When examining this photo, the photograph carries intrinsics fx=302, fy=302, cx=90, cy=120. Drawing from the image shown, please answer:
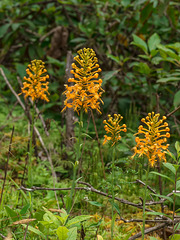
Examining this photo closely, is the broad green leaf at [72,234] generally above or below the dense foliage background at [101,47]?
below

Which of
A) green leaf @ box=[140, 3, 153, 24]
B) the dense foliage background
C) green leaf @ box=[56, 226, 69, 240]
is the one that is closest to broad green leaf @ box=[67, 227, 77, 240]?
green leaf @ box=[56, 226, 69, 240]

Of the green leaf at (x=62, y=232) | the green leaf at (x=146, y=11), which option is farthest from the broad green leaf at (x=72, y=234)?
the green leaf at (x=146, y=11)

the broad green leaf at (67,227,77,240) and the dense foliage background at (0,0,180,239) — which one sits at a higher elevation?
the dense foliage background at (0,0,180,239)

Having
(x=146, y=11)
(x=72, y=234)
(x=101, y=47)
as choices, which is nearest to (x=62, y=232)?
(x=72, y=234)

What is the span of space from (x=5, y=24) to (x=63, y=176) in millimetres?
2977

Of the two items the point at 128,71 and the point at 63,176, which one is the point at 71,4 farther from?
the point at 63,176

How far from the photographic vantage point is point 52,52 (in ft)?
16.3

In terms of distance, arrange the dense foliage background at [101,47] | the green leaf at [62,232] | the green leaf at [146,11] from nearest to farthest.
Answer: the green leaf at [62,232] < the dense foliage background at [101,47] < the green leaf at [146,11]

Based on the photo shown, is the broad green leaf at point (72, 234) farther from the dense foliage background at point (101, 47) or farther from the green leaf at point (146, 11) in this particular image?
the green leaf at point (146, 11)

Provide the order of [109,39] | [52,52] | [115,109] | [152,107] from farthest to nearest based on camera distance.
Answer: [52,52] < [109,39] < [115,109] < [152,107]

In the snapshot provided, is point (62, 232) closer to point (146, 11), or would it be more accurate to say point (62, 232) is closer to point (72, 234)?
point (72, 234)

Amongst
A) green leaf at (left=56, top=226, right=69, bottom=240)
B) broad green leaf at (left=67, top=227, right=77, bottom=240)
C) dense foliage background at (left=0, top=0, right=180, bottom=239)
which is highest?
dense foliage background at (left=0, top=0, right=180, bottom=239)

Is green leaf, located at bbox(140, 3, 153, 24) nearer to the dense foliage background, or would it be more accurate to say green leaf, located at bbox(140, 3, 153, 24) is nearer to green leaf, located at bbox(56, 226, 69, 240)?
the dense foliage background

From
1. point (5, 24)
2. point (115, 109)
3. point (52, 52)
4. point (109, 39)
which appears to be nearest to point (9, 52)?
point (5, 24)
